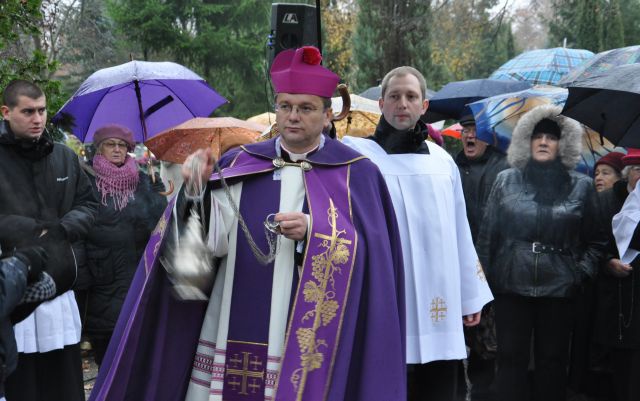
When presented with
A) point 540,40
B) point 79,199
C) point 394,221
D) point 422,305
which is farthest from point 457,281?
point 540,40

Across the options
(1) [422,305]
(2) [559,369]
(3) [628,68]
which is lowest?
(2) [559,369]

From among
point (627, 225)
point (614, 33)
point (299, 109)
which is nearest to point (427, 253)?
point (299, 109)

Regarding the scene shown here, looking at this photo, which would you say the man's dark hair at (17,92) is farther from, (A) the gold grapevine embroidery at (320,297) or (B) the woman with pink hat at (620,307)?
(B) the woman with pink hat at (620,307)

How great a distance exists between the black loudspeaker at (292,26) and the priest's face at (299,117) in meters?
2.04

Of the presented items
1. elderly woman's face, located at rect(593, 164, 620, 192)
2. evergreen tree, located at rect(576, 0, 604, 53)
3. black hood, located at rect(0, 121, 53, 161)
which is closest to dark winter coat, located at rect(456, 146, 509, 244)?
elderly woman's face, located at rect(593, 164, 620, 192)

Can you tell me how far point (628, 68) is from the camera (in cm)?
551

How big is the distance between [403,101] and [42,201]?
233 cm

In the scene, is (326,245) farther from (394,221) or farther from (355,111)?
(355,111)

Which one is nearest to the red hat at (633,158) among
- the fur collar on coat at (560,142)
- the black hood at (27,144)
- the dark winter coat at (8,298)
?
the fur collar on coat at (560,142)

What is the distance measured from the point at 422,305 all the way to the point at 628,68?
2.01m

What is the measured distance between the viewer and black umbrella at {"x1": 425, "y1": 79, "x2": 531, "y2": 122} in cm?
887

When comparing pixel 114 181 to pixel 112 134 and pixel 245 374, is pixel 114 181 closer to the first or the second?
pixel 112 134

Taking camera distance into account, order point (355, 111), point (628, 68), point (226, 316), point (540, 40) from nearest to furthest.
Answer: point (226, 316), point (628, 68), point (355, 111), point (540, 40)

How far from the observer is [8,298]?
3.71 meters
